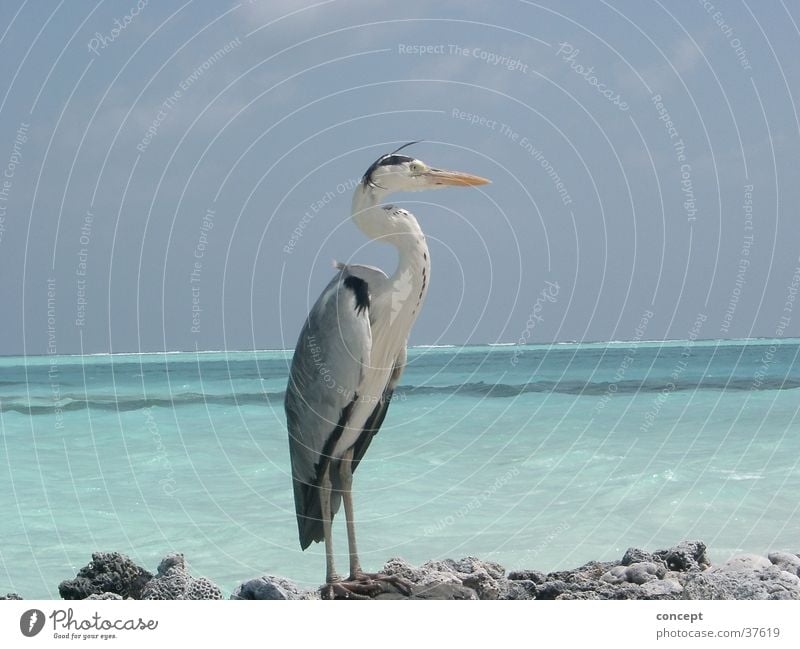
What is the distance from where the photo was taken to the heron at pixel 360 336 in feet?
17.8

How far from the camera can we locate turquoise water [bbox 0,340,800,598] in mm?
9344

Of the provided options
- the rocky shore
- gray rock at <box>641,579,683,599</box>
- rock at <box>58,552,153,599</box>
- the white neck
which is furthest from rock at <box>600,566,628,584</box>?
rock at <box>58,552,153,599</box>

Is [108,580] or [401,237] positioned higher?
[401,237]

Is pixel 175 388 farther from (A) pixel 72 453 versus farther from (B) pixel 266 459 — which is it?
(B) pixel 266 459

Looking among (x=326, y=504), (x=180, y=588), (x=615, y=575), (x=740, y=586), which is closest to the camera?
(x=740, y=586)

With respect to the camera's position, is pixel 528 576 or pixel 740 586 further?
pixel 528 576

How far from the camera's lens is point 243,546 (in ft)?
31.0

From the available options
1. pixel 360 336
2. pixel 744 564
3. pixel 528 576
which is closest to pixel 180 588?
pixel 360 336

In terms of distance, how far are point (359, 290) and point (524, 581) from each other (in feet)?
6.99

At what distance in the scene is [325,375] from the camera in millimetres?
5480

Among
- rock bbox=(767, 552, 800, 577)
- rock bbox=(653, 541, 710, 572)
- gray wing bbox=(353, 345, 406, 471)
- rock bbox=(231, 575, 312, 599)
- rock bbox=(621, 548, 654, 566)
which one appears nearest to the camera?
rock bbox=(231, 575, 312, 599)

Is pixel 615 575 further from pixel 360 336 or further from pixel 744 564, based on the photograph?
pixel 360 336

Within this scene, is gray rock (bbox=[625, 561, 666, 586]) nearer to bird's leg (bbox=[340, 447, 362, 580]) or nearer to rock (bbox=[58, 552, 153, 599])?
bird's leg (bbox=[340, 447, 362, 580])
